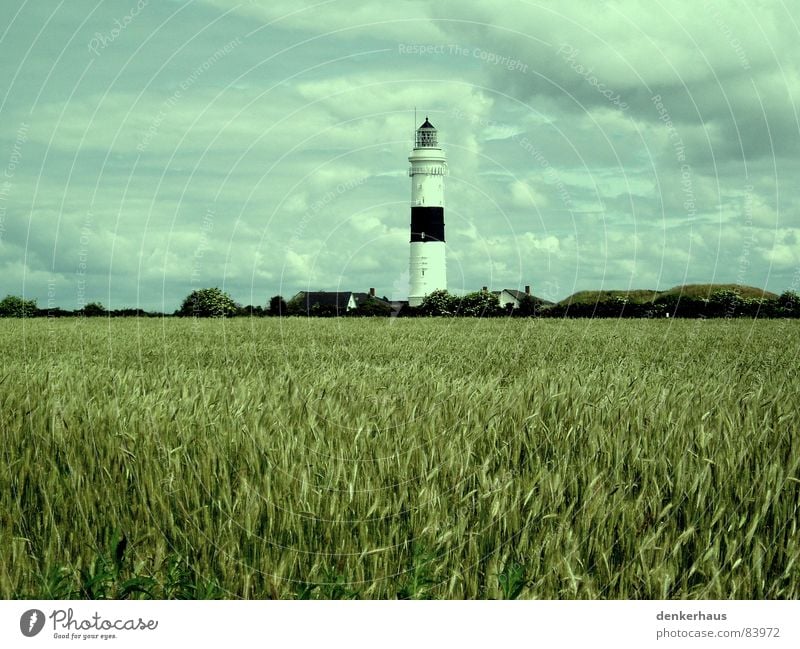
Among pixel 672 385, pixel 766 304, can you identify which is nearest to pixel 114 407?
pixel 672 385

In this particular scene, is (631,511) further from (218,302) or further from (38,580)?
(218,302)

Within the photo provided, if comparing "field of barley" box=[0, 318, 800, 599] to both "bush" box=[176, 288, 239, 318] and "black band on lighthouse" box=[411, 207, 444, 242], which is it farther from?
"black band on lighthouse" box=[411, 207, 444, 242]

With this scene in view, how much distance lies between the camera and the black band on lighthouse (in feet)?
173

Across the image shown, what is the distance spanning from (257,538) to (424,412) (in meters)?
2.80

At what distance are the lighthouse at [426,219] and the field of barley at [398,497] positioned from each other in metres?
45.1

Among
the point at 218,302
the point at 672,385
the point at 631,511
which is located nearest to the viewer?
the point at 631,511

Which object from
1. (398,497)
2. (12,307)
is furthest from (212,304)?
(398,497)

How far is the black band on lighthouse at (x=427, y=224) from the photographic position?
173ft

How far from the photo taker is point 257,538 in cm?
412

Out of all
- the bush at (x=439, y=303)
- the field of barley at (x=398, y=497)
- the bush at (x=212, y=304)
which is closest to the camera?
the field of barley at (x=398, y=497)
